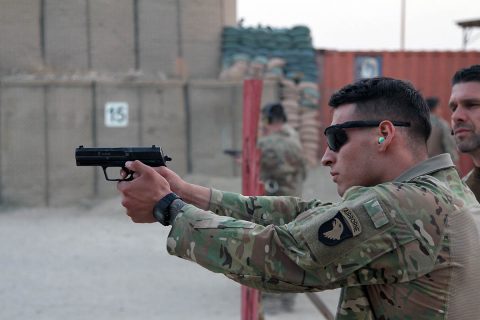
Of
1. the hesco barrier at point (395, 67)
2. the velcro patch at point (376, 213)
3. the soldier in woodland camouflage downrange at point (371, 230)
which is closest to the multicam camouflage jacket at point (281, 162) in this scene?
the soldier in woodland camouflage downrange at point (371, 230)

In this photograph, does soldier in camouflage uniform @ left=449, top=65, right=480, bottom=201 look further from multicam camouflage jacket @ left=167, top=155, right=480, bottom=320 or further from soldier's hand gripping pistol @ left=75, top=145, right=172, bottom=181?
soldier's hand gripping pistol @ left=75, top=145, right=172, bottom=181

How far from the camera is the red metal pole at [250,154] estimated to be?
347 cm

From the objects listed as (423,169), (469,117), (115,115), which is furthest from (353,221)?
(115,115)

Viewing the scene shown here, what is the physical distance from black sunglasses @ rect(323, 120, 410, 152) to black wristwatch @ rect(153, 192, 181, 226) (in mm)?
388

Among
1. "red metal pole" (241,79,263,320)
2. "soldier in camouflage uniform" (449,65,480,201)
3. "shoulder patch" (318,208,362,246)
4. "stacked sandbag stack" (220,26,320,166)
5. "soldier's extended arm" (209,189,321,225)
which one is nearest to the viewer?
"shoulder patch" (318,208,362,246)

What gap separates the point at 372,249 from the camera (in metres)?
1.36

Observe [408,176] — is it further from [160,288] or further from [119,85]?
[119,85]

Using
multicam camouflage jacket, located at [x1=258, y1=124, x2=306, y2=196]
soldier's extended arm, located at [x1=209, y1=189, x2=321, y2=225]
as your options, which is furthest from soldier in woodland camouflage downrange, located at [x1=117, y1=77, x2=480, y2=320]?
multicam camouflage jacket, located at [x1=258, y1=124, x2=306, y2=196]

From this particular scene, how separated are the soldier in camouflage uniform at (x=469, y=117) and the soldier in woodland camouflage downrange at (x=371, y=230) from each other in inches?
45.3

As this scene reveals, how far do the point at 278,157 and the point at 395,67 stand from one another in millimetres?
6759

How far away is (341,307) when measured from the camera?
5.08 feet

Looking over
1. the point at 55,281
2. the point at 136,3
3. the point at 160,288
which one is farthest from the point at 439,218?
the point at 136,3

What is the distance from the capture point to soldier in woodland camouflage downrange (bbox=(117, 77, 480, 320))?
138cm

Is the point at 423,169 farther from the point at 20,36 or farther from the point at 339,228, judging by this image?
the point at 20,36
